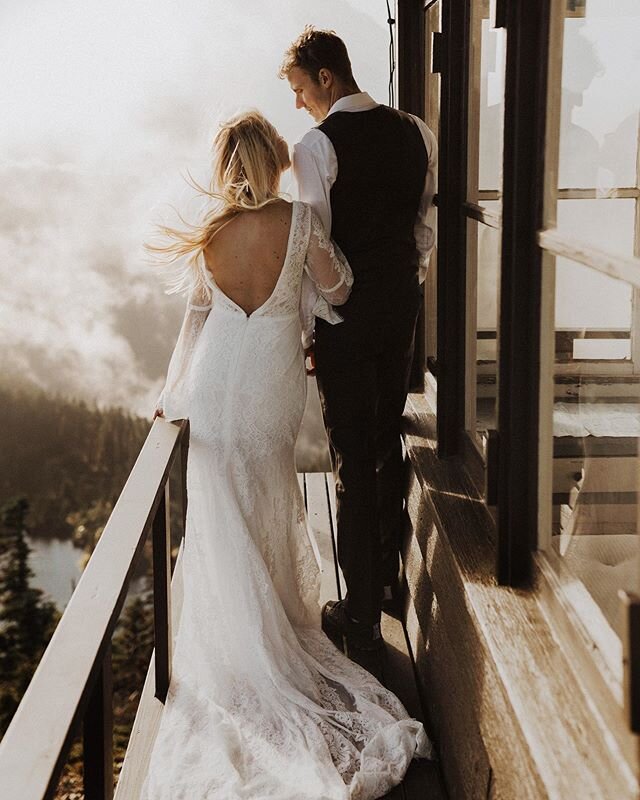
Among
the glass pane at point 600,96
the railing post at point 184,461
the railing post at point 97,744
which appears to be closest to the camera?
the glass pane at point 600,96

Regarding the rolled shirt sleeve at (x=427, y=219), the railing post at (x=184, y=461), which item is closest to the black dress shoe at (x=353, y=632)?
the railing post at (x=184, y=461)

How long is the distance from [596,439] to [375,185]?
146cm

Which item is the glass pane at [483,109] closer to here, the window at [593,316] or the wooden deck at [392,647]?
the window at [593,316]

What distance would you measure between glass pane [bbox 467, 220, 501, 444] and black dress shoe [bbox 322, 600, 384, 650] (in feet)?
2.14

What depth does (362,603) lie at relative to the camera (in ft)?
9.68

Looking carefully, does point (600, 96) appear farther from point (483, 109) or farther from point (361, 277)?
point (361, 277)

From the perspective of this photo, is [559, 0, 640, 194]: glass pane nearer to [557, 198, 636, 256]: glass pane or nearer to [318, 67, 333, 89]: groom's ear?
[557, 198, 636, 256]: glass pane

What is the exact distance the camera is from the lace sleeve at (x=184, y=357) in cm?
285

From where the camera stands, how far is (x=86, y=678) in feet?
4.33

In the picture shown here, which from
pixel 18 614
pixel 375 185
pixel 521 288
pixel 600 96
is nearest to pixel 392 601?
pixel 375 185

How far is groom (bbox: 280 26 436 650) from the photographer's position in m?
2.81

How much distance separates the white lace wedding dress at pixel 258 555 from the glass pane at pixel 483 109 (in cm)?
43

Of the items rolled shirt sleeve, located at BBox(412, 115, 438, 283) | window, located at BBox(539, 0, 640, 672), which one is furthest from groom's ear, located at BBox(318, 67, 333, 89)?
window, located at BBox(539, 0, 640, 672)

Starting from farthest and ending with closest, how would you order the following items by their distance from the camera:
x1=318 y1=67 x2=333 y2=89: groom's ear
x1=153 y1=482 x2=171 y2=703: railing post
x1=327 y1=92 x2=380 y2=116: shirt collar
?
1. x1=318 y1=67 x2=333 y2=89: groom's ear
2. x1=327 y1=92 x2=380 y2=116: shirt collar
3. x1=153 y1=482 x2=171 y2=703: railing post
